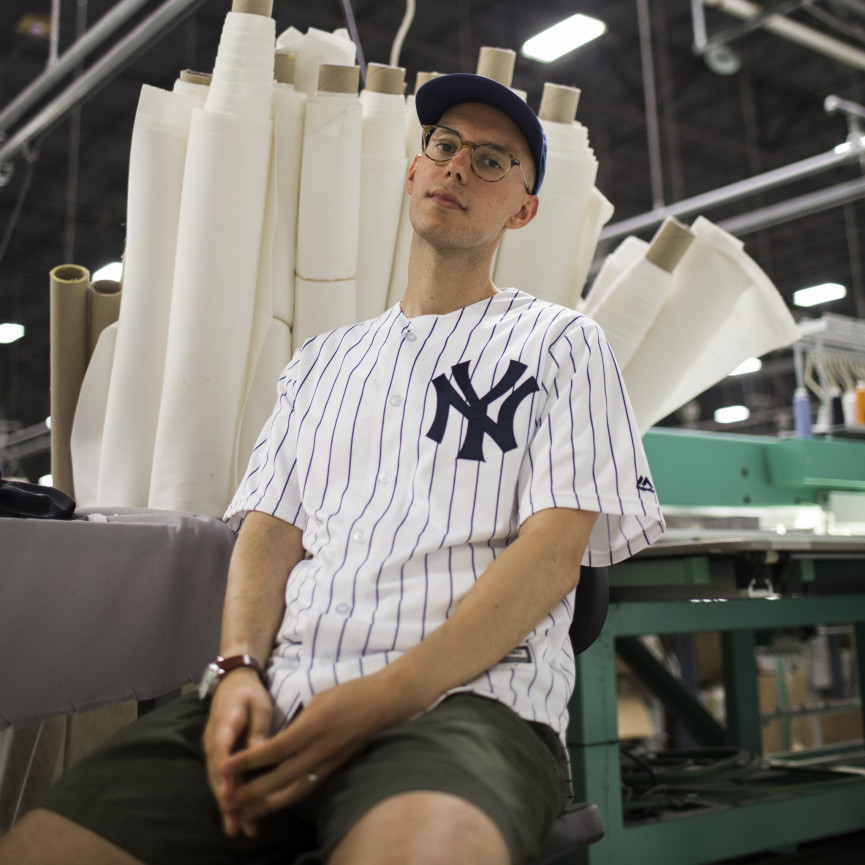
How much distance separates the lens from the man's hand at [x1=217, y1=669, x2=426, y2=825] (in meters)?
0.85

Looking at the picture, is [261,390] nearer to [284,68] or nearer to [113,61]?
[284,68]

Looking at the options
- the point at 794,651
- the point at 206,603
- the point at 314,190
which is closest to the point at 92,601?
the point at 206,603

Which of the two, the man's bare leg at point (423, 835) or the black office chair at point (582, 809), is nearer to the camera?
the man's bare leg at point (423, 835)

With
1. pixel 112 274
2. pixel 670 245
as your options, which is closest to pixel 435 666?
pixel 670 245

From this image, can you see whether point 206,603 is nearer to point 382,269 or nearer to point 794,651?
point 382,269

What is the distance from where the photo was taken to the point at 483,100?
1.30m

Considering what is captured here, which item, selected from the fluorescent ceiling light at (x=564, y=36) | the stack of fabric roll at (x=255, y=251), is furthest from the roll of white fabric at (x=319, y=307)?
the fluorescent ceiling light at (x=564, y=36)

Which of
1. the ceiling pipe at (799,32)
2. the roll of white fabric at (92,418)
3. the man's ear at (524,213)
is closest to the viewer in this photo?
the man's ear at (524,213)

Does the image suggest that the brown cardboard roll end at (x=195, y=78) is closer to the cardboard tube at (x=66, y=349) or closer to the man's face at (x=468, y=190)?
the cardboard tube at (x=66, y=349)

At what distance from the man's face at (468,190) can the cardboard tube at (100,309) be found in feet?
3.04

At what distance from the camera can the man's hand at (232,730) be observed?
85 cm

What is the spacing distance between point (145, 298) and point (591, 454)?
106 centimetres

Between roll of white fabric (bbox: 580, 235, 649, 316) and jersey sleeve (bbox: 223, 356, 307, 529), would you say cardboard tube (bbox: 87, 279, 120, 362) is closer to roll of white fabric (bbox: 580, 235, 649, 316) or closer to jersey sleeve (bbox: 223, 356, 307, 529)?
jersey sleeve (bbox: 223, 356, 307, 529)

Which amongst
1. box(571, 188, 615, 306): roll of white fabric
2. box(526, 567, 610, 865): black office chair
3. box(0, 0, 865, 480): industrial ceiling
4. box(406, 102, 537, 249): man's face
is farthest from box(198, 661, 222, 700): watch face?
box(0, 0, 865, 480): industrial ceiling
